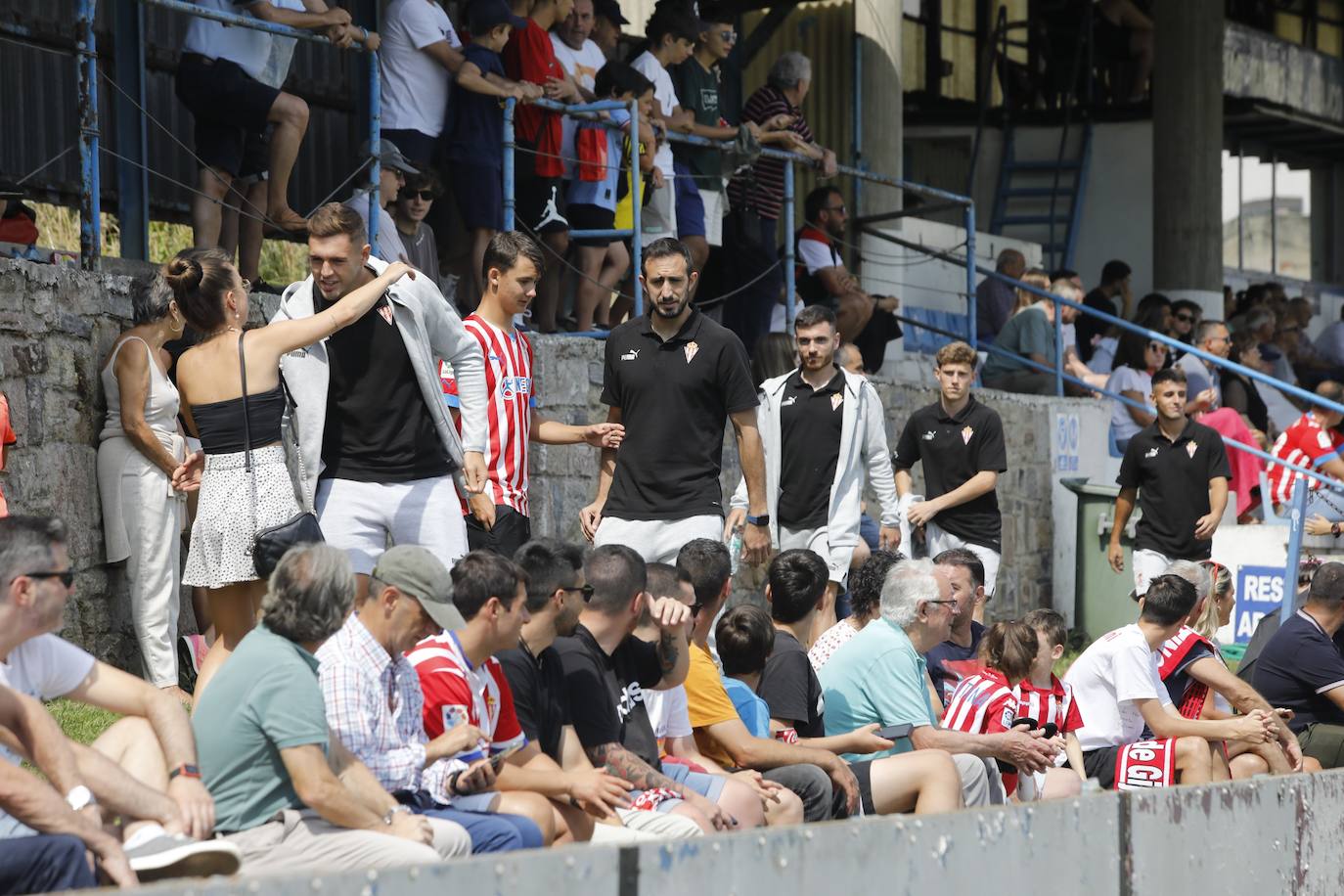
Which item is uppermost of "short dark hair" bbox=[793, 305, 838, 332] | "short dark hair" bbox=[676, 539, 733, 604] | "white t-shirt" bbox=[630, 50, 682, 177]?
"white t-shirt" bbox=[630, 50, 682, 177]

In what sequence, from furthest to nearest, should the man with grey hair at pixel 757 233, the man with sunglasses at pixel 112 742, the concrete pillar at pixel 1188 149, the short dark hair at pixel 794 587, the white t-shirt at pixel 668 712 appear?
the concrete pillar at pixel 1188 149, the man with grey hair at pixel 757 233, the short dark hair at pixel 794 587, the white t-shirt at pixel 668 712, the man with sunglasses at pixel 112 742

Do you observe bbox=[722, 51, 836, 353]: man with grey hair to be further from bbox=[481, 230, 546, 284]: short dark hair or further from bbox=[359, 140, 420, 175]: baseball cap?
bbox=[481, 230, 546, 284]: short dark hair

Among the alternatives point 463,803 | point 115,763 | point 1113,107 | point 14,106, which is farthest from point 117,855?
point 1113,107

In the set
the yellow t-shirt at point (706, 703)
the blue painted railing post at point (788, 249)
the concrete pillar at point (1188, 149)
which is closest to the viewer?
the yellow t-shirt at point (706, 703)

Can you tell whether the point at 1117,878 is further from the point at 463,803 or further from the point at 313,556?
the point at 313,556

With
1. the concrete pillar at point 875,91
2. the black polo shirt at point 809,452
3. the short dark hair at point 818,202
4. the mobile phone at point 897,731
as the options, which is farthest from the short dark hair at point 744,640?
the concrete pillar at point 875,91

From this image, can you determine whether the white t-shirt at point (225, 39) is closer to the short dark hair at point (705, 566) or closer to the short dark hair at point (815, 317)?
the short dark hair at point (815, 317)

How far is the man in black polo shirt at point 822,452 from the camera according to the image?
880 cm

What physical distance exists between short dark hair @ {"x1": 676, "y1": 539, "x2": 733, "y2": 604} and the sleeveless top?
2.19 m

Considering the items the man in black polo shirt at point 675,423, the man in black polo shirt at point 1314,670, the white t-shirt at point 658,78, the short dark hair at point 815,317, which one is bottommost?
the man in black polo shirt at point 1314,670

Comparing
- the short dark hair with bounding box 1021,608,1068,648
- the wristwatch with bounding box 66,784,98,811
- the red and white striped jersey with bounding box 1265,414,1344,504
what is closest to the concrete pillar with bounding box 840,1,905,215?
the red and white striped jersey with bounding box 1265,414,1344,504

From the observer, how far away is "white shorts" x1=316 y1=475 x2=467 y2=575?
21.1 ft

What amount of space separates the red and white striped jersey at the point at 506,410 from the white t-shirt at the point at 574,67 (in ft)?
9.54

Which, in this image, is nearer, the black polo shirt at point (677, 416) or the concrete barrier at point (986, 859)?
the concrete barrier at point (986, 859)
